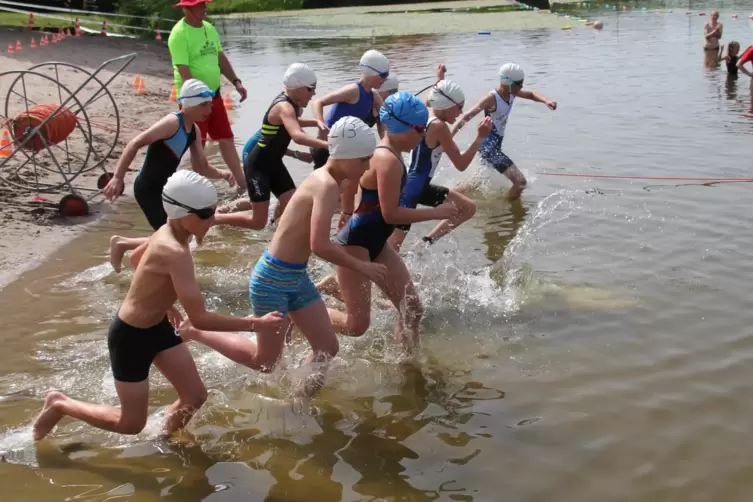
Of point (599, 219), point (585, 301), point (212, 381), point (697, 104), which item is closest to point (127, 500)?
point (212, 381)

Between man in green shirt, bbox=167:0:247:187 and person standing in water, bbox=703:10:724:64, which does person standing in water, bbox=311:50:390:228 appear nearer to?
man in green shirt, bbox=167:0:247:187

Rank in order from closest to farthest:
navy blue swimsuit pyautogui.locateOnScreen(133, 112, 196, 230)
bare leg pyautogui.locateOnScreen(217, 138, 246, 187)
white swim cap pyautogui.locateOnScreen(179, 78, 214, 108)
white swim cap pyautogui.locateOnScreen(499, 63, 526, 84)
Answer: white swim cap pyautogui.locateOnScreen(179, 78, 214, 108)
navy blue swimsuit pyautogui.locateOnScreen(133, 112, 196, 230)
bare leg pyautogui.locateOnScreen(217, 138, 246, 187)
white swim cap pyautogui.locateOnScreen(499, 63, 526, 84)

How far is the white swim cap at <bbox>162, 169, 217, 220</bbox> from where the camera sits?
4.00m

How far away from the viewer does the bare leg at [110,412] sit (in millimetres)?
4273

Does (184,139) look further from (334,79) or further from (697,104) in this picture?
(334,79)

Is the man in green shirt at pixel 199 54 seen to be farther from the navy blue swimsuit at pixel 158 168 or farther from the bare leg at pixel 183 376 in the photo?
the bare leg at pixel 183 376

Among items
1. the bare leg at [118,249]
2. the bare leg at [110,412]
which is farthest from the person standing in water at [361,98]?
the bare leg at [110,412]

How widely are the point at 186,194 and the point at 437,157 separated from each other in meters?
3.89

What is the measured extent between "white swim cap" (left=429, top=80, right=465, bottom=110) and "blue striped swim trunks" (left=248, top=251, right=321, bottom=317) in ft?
7.55

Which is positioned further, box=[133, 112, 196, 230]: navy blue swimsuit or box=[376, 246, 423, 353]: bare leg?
box=[133, 112, 196, 230]: navy blue swimsuit

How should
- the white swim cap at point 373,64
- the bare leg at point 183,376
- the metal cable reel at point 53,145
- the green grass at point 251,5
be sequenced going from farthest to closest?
the green grass at point 251,5 < the metal cable reel at point 53,145 < the white swim cap at point 373,64 < the bare leg at point 183,376

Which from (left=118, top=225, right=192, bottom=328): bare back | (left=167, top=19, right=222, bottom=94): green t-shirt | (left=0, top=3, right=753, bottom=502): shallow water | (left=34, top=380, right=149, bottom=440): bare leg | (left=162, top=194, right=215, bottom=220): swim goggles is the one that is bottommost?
(left=0, top=3, right=753, bottom=502): shallow water

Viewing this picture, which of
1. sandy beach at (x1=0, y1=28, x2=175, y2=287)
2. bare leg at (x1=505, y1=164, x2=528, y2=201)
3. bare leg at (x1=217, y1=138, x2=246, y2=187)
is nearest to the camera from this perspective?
sandy beach at (x1=0, y1=28, x2=175, y2=287)

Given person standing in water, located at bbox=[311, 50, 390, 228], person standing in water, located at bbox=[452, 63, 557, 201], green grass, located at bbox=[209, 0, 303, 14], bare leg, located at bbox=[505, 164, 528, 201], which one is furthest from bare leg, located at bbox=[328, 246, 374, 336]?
green grass, located at bbox=[209, 0, 303, 14]
